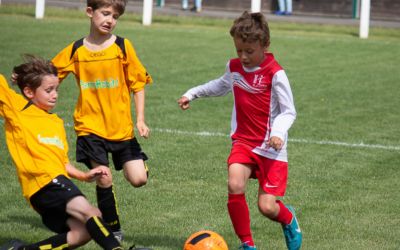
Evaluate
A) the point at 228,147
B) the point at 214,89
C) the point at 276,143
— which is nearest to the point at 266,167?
the point at 276,143

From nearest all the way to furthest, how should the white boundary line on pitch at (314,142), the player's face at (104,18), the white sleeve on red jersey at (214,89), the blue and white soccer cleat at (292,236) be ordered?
the blue and white soccer cleat at (292,236), the white sleeve on red jersey at (214,89), the player's face at (104,18), the white boundary line on pitch at (314,142)

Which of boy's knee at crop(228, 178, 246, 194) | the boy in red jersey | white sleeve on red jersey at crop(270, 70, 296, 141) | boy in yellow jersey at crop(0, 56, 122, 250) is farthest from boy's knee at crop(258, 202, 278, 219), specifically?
boy in yellow jersey at crop(0, 56, 122, 250)

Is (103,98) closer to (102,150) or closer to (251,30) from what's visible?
(102,150)

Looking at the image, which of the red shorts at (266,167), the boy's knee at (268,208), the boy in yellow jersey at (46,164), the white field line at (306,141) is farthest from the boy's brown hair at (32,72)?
the white field line at (306,141)

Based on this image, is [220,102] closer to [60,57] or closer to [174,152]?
Result: [174,152]

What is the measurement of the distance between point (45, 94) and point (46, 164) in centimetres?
49

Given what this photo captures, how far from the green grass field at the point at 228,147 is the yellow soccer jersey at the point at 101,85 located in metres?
0.90

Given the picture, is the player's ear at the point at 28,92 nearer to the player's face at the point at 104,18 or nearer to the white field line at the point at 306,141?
the player's face at the point at 104,18

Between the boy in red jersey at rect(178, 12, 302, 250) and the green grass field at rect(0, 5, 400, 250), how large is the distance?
1.85 feet

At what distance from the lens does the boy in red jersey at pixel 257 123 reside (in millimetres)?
6551

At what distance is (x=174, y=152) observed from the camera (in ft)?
34.6

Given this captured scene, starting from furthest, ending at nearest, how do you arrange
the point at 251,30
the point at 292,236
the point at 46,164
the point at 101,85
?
1. the point at 101,85
2. the point at 292,236
3. the point at 251,30
4. the point at 46,164

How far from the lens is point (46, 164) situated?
19.2 ft

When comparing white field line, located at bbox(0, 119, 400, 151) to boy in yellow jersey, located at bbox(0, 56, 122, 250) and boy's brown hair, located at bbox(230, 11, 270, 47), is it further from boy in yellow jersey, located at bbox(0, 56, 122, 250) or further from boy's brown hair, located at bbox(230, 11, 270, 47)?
boy in yellow jersey, located at bbox(0, 56, 122, 250)
